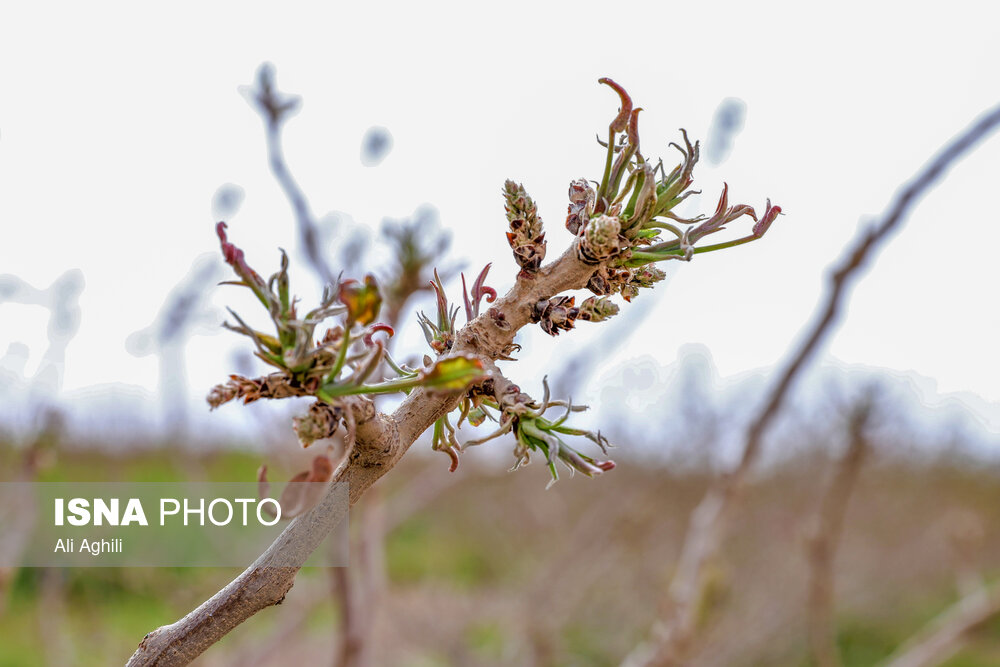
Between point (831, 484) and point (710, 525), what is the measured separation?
0.18 m

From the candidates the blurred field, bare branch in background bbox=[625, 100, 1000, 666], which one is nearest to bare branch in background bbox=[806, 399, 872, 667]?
bare branch in background bbox=[625, 100, 1000, 666]

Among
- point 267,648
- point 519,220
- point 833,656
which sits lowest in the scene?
point 833,656

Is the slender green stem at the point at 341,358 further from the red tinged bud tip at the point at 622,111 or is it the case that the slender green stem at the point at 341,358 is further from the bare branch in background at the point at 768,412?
the bare branch in background at the point at 768,412

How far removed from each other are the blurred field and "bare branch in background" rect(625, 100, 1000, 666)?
0.61 metres

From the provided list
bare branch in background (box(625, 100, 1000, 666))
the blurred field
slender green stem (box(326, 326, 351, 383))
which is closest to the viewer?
slender green stem (box(326, 326, 351, 383))

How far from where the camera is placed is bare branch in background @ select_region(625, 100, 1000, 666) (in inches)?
26.0

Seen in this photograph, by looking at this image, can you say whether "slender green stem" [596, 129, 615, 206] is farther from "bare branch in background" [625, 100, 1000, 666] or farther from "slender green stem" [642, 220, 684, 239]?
"bare branch in background" [625, 100, 1000, 666]

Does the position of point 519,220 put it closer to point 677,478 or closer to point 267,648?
point 267,648

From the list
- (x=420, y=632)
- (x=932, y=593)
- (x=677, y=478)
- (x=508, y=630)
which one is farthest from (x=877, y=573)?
(x=420, y=632)

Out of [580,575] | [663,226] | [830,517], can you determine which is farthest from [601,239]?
[580,575]

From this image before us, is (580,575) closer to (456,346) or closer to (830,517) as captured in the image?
(830,517)

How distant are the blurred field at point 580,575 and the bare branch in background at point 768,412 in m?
0.61

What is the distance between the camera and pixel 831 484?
1.02 meters

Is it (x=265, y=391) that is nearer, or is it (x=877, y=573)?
(x=265, y=391)
